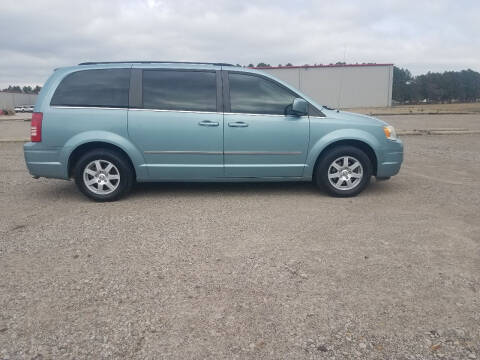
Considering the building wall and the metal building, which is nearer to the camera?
the metal building

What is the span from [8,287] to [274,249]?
7.22ft

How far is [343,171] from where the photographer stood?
5336 mm

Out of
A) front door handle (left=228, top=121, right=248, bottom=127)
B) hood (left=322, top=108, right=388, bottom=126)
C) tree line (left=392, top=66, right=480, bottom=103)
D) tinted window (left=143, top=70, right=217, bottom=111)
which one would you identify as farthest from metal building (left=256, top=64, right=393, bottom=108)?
tree line (left=392, top=66, right=480, bottom=103)

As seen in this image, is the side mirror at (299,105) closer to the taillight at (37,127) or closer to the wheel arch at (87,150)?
the wheel arch at (87,150)

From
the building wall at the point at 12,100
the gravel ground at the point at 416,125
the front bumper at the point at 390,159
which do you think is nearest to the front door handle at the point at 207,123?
the front bumper at the point at 390,159

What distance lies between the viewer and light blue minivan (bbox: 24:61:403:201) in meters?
5.05

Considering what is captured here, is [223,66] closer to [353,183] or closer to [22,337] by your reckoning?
[353,183]

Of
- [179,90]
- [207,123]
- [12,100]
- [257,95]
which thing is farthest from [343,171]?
[12,100]

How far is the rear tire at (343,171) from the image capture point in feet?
17.4

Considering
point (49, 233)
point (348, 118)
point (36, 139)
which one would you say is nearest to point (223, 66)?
point (348, 118)

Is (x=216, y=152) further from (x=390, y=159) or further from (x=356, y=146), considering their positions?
(x=390, y=159)

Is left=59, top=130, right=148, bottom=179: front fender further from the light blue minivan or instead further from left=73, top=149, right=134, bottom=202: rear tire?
left=73, top=149, right=134, bottom=202: rear tire

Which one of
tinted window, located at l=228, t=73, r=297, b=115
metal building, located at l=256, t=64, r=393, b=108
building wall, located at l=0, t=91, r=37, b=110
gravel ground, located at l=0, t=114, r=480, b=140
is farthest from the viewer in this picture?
building wall, located at l=0, t=91, r=37, b=110

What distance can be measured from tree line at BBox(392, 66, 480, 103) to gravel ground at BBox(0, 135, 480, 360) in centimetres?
8137
